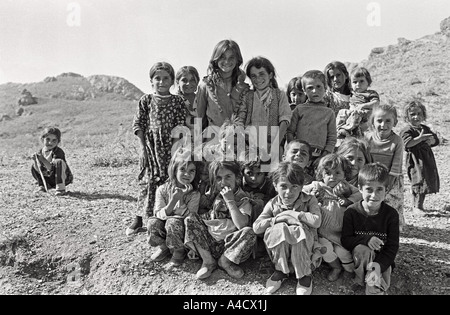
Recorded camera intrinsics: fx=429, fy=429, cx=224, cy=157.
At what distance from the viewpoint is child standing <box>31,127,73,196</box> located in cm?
628

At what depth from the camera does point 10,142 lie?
2020 cm

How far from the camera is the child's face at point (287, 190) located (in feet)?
9.95

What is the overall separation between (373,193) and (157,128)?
1.93m

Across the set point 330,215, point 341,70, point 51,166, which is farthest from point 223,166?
point 51,166

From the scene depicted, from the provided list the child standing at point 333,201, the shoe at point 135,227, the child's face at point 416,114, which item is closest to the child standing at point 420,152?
Answer: the child's face at point 416,114

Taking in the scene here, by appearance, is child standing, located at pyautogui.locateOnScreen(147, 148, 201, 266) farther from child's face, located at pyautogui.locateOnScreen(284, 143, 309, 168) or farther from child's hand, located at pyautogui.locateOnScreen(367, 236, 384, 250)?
child's hand, located at pyautogui.locateOnScreen(367, 236, 384, 250)

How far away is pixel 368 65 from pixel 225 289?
21.0m

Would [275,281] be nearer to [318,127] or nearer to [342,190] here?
[342,190]

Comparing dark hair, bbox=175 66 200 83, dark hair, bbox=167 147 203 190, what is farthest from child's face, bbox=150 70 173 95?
dark hair, bbox=167 147 203 190

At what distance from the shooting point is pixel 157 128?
388 cm

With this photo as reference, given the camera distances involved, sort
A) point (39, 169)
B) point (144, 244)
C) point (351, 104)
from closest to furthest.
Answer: point (144, 244) → point (351, 104) → point (39, 169)

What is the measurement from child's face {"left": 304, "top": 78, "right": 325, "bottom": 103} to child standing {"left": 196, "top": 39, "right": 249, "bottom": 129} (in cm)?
55
